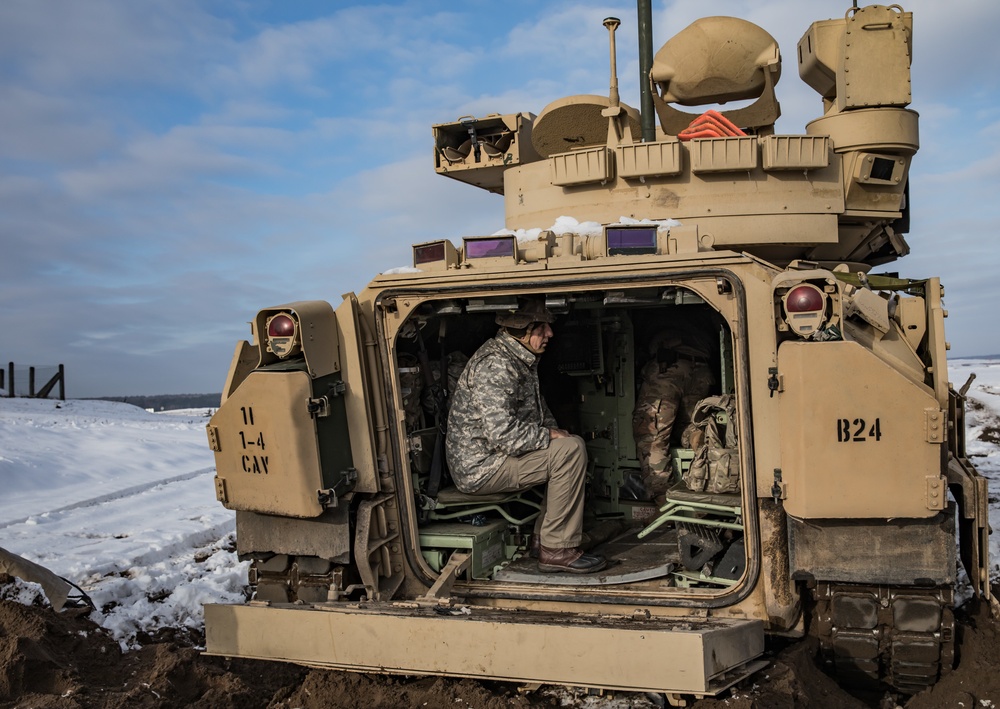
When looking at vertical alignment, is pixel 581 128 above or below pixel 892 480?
above

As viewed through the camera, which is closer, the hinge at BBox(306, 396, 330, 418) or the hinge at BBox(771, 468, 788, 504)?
the hinge at BBox(771, 468, 788, 504)

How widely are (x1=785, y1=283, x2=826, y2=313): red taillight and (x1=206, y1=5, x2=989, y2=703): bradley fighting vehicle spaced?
11mm

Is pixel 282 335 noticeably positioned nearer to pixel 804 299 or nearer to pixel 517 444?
pixel 517 444

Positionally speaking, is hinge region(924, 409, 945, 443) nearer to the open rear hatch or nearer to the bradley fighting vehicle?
the bradley fighting vehicle

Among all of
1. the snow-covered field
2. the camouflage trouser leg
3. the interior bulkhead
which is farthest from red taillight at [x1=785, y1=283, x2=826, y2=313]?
the snow-covered field

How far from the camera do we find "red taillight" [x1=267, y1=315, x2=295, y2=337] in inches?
189

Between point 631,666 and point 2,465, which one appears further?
point 2,465

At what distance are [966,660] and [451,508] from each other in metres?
3.03

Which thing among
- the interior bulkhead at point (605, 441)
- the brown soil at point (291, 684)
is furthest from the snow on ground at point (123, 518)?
the interior bulkhead at point (605, 441)

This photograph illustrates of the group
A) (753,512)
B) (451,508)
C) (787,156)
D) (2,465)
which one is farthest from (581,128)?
(2,465)

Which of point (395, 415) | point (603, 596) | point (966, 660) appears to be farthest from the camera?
point (395, 415)

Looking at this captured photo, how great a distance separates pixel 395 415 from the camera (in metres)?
5.12

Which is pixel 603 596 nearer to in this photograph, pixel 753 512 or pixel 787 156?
pixel 753 512

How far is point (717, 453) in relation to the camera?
5.11m
